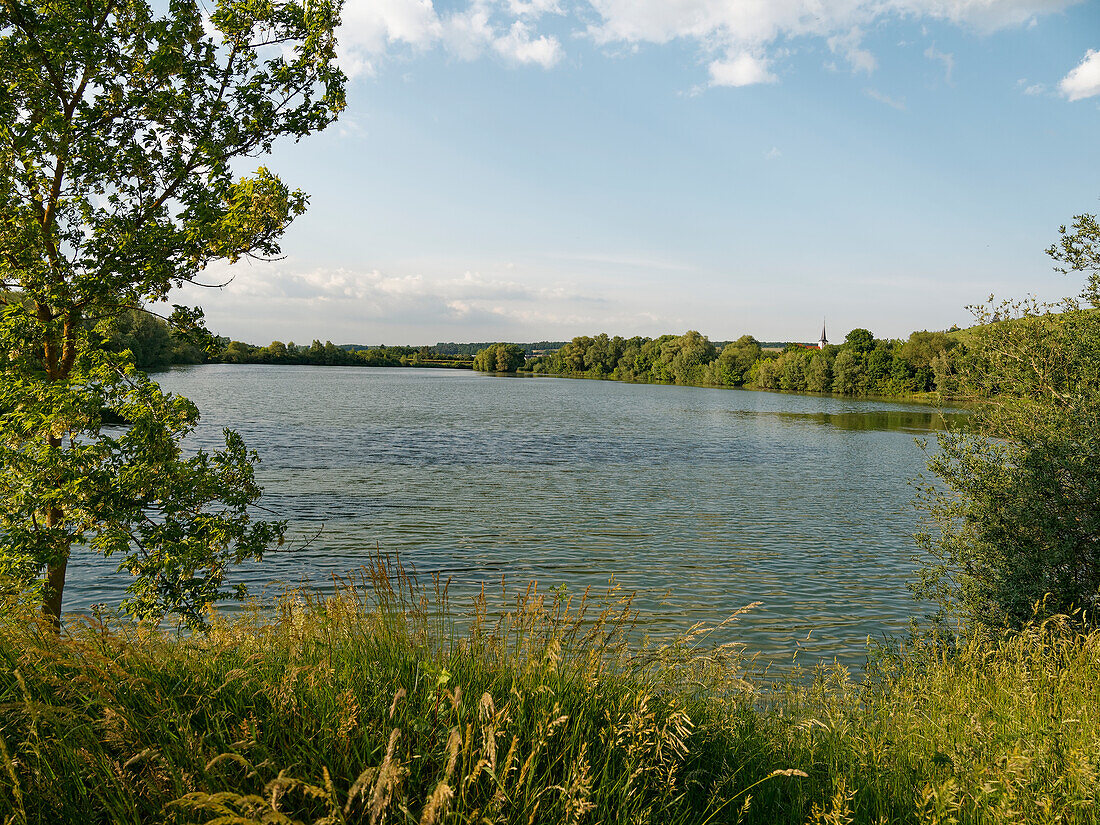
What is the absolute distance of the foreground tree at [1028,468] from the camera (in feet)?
33.6

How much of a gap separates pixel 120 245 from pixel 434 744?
6.09 meters

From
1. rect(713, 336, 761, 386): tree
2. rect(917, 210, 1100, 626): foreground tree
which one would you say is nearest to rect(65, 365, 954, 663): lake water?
rect(917, 210, 1100, 626): foreground tree

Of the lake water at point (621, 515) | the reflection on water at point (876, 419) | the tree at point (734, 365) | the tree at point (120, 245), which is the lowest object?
the lake water at point (621, 515)

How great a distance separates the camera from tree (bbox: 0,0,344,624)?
6.27 m

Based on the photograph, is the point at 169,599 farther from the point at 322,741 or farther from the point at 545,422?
the point at 545,422

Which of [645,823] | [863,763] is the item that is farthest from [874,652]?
[645,823]

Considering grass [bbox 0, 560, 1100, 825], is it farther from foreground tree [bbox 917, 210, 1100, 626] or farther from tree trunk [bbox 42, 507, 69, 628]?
foreground tree [bbox 917, 210, 1100, 626]

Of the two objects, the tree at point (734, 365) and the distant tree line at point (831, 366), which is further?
the tree at point (734, 365)

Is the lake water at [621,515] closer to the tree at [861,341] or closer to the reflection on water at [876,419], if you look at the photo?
the reflection on water at [876,419]

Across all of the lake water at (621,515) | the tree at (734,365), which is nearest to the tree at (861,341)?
the tree at (734,365)

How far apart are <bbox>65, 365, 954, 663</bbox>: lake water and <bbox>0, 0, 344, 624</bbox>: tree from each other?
17.4 feet

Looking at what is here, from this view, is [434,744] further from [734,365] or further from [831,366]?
[734,365]

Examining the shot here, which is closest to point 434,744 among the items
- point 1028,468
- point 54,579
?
point 54,579

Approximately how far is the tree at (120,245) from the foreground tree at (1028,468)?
11.4 m
